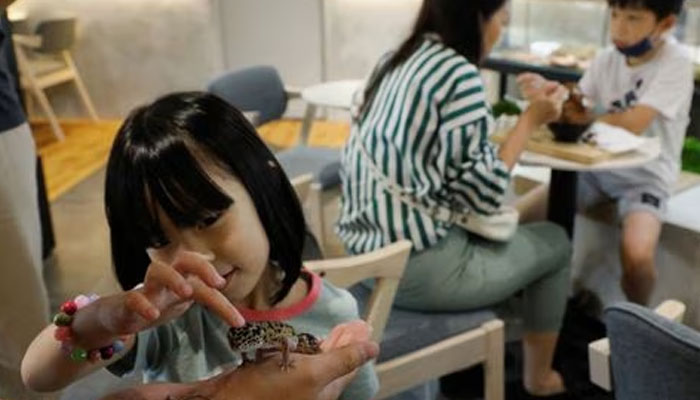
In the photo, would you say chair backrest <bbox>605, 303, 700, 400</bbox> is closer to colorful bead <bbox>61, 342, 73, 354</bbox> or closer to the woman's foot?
colorful bead <bbox>61, 342, 73, 354</bbox>

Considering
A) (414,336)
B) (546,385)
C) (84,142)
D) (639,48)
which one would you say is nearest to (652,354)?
(414,336)

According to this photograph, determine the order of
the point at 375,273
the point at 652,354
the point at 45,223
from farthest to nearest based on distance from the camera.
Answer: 1. the point at 45,223
2. the point at 375,273
3. the point at 652,354

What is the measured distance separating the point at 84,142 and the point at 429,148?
3.27 m

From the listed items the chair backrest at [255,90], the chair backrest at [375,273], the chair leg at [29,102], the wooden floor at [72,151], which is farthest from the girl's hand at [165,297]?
the chair leg at [29,102]

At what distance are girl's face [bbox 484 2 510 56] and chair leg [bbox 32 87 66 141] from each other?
3.38 metres

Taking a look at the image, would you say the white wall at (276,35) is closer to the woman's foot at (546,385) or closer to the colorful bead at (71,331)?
the woman's foot at (546,385)

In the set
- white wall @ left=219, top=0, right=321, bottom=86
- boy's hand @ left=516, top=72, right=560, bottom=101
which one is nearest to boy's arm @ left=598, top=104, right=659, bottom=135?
boy's hand @ left=516, top=72, right=560, bottom=101

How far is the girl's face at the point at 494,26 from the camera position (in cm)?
149

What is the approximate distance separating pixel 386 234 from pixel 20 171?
697 mm

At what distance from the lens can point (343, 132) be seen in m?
4.16

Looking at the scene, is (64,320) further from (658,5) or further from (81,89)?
(81,89)

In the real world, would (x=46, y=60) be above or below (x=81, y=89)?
above

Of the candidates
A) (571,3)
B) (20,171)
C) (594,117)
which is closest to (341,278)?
(20,171)

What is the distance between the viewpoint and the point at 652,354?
721 mm
